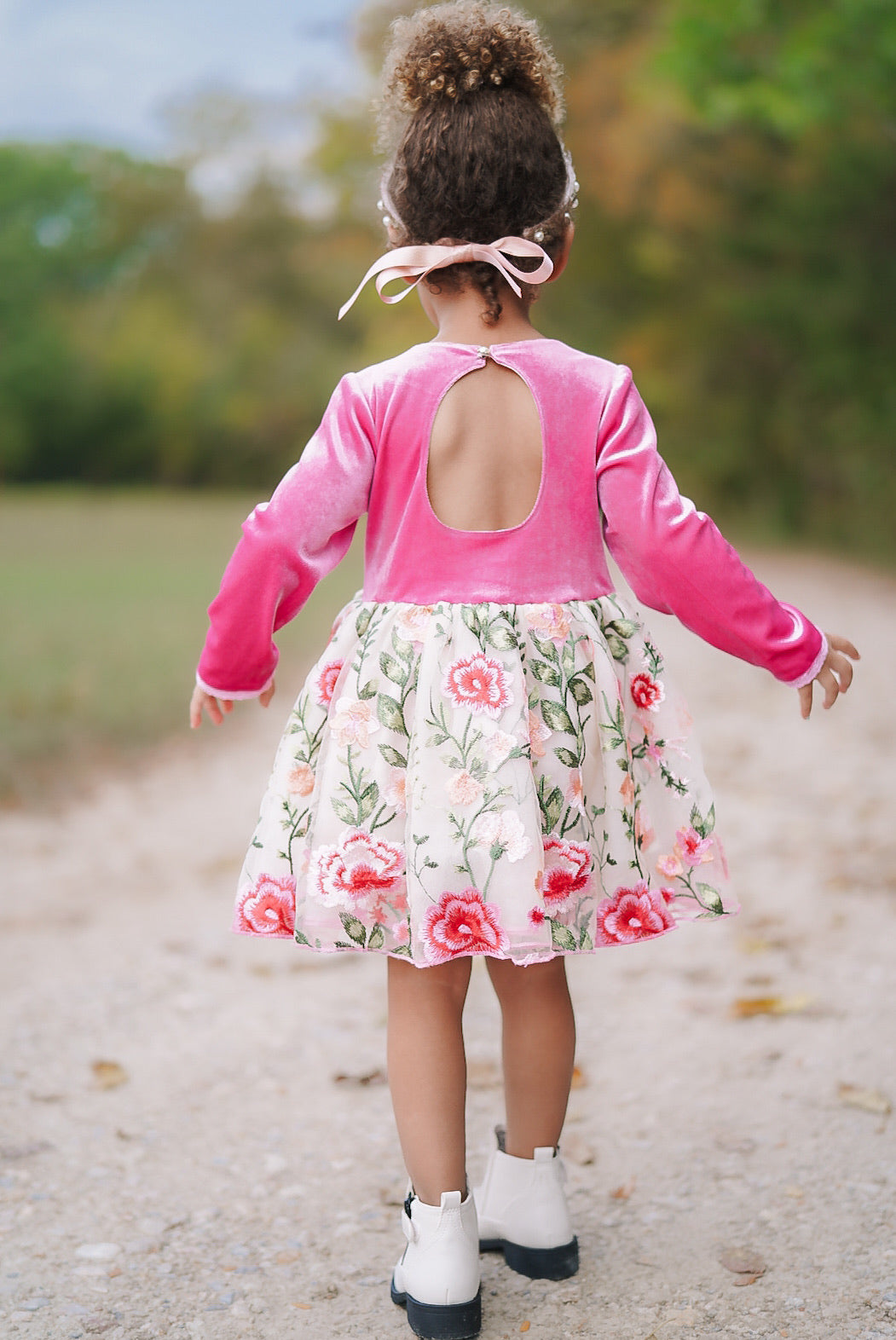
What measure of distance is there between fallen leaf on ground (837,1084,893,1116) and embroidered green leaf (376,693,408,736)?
1204 mm

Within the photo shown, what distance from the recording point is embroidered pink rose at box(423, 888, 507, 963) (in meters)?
1.62

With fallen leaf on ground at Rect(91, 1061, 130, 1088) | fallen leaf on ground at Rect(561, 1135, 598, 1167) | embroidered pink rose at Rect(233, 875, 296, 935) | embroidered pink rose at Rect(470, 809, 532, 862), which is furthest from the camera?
fallen leaf on ground at Rect(91, 1061, 130, 1088)

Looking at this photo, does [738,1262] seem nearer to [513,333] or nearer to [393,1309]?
[393,1309]

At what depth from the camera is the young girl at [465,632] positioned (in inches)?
64.8

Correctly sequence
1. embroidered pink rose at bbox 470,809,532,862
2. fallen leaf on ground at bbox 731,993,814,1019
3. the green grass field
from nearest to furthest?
1. embroidered pink rose at bbox 470,809,532,862
2. fallen leaf on ground at bbox 731,993,814,1019
3. the green grass field

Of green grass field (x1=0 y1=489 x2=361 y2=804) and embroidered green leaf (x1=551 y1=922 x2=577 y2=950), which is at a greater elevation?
embroidered green leaf (x1=551 y1=922 x2=577 y2=950)

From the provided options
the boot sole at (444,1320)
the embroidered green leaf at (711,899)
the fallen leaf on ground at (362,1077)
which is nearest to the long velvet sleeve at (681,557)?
the embroidered green leaf at (711,899)

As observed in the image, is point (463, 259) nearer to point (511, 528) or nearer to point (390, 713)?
point (511, 528)

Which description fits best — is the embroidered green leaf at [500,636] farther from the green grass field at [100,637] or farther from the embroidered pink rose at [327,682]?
the green grass field at [100,637]

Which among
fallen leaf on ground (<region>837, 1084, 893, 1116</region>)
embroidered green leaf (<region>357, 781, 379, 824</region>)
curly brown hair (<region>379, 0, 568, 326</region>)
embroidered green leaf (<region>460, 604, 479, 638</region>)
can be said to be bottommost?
fallen leaf on ground (<region>837, 1084, 893, 1116</region>)

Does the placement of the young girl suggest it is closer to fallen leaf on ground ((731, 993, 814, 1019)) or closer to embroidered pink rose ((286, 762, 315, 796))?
embroidered pink rose ((286, 762, 315, 796))

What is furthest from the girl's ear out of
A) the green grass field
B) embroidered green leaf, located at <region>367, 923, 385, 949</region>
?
the green grass field

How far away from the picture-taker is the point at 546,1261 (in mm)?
1823

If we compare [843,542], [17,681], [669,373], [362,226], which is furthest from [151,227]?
[17,681]
